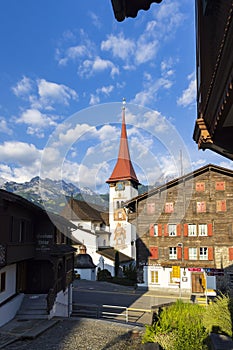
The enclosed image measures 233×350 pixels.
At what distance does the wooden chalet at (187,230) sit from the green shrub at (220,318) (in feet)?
63.4

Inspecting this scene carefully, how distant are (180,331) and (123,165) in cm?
5023

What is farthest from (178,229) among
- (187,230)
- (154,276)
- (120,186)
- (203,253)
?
(120,186)

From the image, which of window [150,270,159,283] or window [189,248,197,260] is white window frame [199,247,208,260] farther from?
window [150,270,159,283]

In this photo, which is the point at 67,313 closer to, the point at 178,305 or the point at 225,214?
the point at 178,305

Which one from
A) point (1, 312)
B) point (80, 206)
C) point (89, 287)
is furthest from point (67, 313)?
point (80, 206)

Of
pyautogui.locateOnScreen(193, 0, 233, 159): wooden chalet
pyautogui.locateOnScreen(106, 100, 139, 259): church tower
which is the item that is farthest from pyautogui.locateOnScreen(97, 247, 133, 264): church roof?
pyautogui.locateOnScreen(193, 0, 233, 159): wooden chalet

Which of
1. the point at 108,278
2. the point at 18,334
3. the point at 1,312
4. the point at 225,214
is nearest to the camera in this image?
the point at 18,334

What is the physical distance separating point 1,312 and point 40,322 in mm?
2062

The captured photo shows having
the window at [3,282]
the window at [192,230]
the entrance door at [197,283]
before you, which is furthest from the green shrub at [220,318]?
the window at [192,230]

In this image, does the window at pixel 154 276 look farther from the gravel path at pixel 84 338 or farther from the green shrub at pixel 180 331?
the green shrub at pixel 180 331

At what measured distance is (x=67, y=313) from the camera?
19.9 m

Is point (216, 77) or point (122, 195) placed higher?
point (122, 195)

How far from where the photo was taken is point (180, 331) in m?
8.95

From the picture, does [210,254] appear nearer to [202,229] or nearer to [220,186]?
[202,229]
